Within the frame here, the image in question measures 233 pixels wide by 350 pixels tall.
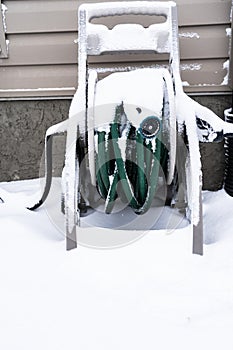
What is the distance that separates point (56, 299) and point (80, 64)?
1.31 metres

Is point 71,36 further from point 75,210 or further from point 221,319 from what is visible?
point 221,319

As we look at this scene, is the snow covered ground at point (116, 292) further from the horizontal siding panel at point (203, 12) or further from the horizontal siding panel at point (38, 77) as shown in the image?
the horizontal siding panel at point (203, 12)

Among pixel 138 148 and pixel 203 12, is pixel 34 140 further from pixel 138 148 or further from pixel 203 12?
pixel 203 12

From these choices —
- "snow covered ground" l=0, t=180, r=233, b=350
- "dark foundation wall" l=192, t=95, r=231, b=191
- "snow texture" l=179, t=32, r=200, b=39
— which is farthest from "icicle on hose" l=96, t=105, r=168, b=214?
"snow texture" l=179, t=32, r=200, b=39

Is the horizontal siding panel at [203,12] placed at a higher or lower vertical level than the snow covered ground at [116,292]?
higher

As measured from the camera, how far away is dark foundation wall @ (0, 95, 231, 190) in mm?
2797

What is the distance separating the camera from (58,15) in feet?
8.64

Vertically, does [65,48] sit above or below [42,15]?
below

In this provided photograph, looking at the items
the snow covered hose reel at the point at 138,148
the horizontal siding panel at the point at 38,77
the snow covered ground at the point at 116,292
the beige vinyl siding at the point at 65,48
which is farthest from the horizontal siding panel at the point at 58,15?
the snow covered ground at the point at 116,292

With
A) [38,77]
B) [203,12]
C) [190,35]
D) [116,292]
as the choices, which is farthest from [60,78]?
[116,292]

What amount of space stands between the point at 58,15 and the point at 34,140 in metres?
0.79

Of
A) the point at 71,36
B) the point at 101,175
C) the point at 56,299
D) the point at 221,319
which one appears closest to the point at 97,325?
the point at 56,299

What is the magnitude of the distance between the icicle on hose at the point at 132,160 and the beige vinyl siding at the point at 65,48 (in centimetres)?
77

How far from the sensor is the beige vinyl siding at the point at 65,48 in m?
2.60
